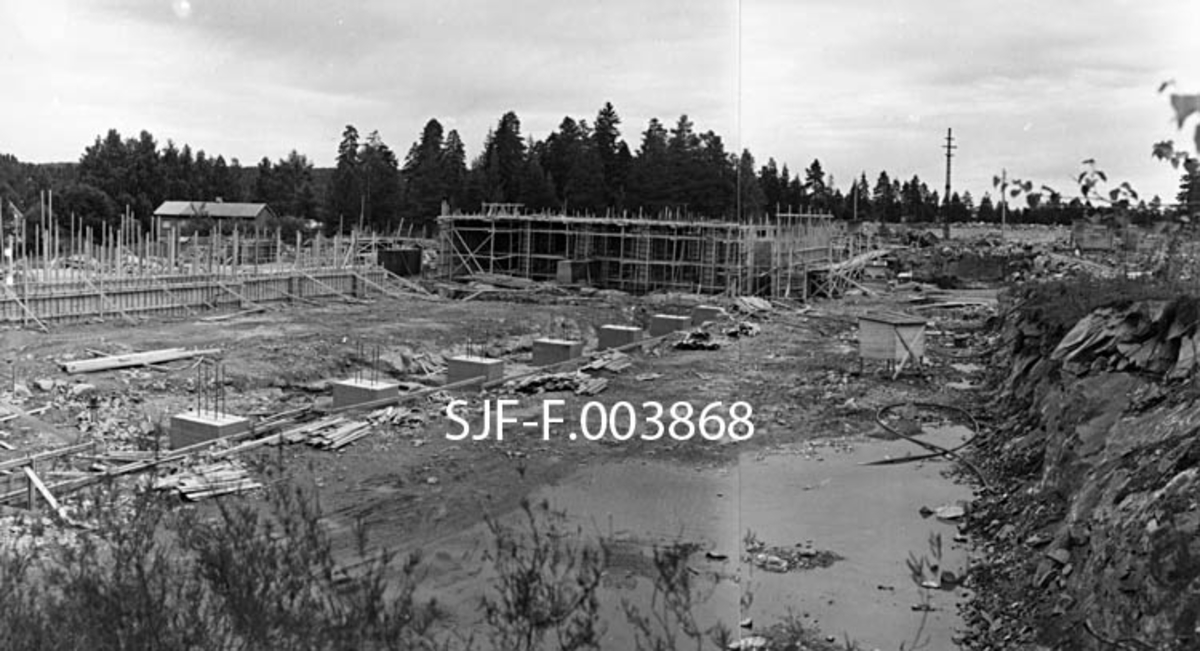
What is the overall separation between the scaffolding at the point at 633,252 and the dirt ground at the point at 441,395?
5.80ft

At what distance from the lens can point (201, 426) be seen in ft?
14.9

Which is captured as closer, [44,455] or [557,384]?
[44,455]

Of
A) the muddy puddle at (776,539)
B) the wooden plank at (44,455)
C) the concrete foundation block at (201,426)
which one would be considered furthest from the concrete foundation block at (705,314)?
the wooden plank at (44,455)

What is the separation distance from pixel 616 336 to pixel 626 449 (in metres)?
4.86

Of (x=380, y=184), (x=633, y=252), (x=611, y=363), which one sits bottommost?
(x=611, y=363)

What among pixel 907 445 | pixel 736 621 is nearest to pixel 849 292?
pixel 907 445

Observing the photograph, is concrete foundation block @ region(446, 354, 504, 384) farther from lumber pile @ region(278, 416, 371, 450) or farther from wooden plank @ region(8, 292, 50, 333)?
wooden plank @ region(8, 292, 50, 333)

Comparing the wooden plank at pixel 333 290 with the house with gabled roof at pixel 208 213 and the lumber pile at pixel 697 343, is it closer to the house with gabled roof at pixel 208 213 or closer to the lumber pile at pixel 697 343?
the house with gabled roof at pixel 208 213

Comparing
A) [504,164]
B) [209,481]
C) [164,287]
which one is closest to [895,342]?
[209,481]

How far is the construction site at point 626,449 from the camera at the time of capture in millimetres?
1858

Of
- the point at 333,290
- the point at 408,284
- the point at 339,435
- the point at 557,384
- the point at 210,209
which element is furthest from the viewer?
the point at 408,284

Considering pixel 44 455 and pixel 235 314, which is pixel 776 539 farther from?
pixel 235 314

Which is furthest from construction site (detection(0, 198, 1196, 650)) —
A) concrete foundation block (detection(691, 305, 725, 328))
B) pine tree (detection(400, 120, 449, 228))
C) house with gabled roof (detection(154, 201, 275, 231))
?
pine tree (detection(400, 120, 449, 228))

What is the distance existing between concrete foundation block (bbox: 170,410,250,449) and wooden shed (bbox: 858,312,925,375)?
3898mm
